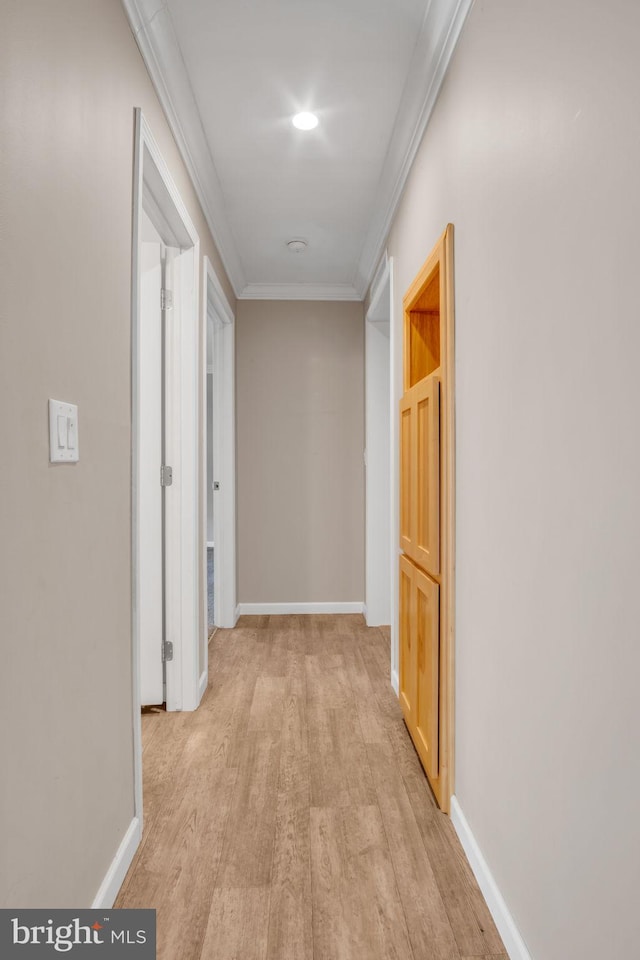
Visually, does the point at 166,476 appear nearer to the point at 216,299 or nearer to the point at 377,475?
the point at 216,299

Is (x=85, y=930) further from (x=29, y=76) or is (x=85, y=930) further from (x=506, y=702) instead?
Answer: (x=29, y=76)

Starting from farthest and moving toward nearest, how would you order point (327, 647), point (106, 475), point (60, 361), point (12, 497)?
point (327, 647) < point (106, 475) < point (60, 361) < point (12, 497)

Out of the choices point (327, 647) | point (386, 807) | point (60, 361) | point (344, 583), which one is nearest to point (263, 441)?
point (344, 583)

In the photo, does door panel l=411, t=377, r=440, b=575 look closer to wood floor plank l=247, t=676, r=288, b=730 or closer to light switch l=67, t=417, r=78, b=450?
wood floor plank l=247, t=676, r=288, b=730

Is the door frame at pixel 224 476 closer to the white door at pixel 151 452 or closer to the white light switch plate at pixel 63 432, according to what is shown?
the white door at pixel 151 452

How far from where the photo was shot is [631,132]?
82 centimetres

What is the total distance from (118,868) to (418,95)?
259 cm

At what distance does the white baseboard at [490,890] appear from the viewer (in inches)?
49.4

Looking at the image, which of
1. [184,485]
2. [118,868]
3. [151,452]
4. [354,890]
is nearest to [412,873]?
[354,890]

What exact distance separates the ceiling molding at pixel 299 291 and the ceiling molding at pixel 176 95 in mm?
1168

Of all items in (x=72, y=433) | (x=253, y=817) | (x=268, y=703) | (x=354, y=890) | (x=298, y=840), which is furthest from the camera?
(x=268, y=703)

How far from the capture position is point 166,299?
2.60 m

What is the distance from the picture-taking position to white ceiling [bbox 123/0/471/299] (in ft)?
5.88

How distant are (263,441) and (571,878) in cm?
367
